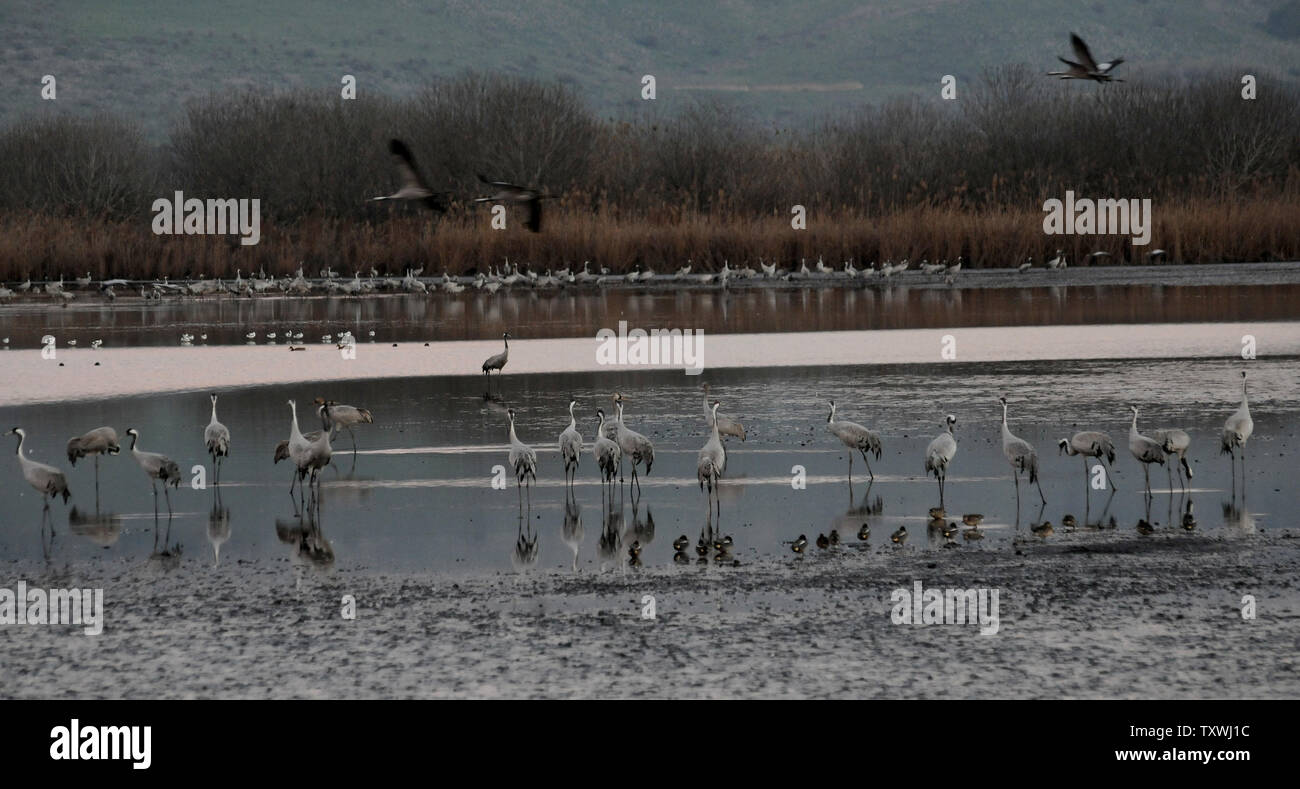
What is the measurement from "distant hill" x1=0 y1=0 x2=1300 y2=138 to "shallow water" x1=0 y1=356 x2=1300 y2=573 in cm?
12463

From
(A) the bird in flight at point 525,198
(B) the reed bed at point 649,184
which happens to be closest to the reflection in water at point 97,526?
(A) the bird in flight at point 525,198

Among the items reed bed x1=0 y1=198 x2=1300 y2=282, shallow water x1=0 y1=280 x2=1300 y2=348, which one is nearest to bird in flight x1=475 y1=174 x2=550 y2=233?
shallow water x1=0 y1=280 x2=1300 y2=348

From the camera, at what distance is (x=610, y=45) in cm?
18388

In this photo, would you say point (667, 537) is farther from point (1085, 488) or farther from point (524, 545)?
point (1085, 488)

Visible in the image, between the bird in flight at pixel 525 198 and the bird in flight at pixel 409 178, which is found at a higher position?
the bird in flight at pixel 409 178

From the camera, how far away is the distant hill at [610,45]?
479 feet

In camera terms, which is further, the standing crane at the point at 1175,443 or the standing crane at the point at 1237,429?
the standing crane at the point at 1237,429

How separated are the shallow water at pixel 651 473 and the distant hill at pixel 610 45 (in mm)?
124631

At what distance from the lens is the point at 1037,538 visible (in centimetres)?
1077

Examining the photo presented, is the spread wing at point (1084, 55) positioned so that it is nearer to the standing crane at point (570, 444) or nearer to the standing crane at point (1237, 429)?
the standing crane at point (1237, 429)

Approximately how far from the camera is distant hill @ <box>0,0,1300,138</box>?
14612cm

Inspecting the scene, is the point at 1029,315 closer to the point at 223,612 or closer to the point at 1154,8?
the point at 223,612
